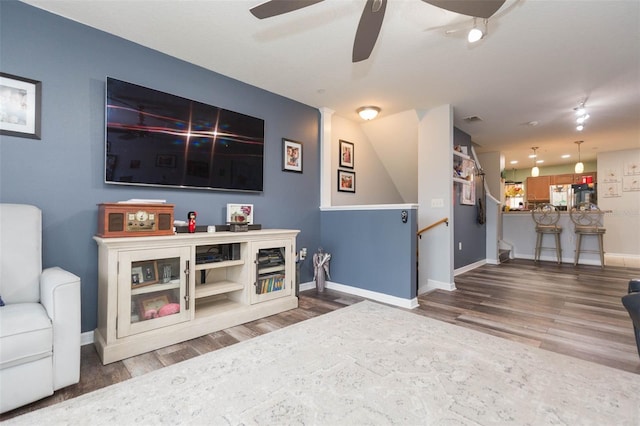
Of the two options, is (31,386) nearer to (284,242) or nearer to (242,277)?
(242,277)

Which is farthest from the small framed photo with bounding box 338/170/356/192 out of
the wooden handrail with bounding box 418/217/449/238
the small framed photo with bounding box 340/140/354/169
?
the wooden handrail with bounding box 418/217/449/238

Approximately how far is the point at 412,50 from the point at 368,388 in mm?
2668

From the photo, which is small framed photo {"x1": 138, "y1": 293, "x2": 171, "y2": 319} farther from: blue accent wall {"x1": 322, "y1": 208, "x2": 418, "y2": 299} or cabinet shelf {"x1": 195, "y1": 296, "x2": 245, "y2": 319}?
blue accent wall {"x1": 322, "y1": 208, "x2": 418, "y2": 299}

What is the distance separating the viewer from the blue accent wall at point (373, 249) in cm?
314

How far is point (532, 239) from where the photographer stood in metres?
6.43

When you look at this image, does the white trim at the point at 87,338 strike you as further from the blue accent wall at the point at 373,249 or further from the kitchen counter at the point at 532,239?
the kitchen counter at the point at 532,239

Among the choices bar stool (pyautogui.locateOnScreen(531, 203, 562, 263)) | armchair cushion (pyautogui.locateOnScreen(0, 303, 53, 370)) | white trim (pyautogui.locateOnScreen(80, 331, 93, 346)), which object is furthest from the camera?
bar stool (pyautogui.locateOnScreen(531, 203, 562, 263))

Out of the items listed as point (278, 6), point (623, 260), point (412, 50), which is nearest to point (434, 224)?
point (412, 50)

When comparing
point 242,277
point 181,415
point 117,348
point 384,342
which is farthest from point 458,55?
point 117,348

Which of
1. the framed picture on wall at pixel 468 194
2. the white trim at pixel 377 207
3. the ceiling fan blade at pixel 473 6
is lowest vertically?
the white trim at pixel 377 207

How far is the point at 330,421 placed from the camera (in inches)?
53.2

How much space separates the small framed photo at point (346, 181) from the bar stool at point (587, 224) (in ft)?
15.1

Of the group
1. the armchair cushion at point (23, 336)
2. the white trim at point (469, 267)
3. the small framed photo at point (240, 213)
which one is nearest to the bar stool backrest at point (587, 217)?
the white trim at point (469, 267)

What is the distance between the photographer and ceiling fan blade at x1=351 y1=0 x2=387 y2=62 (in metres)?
1.66
